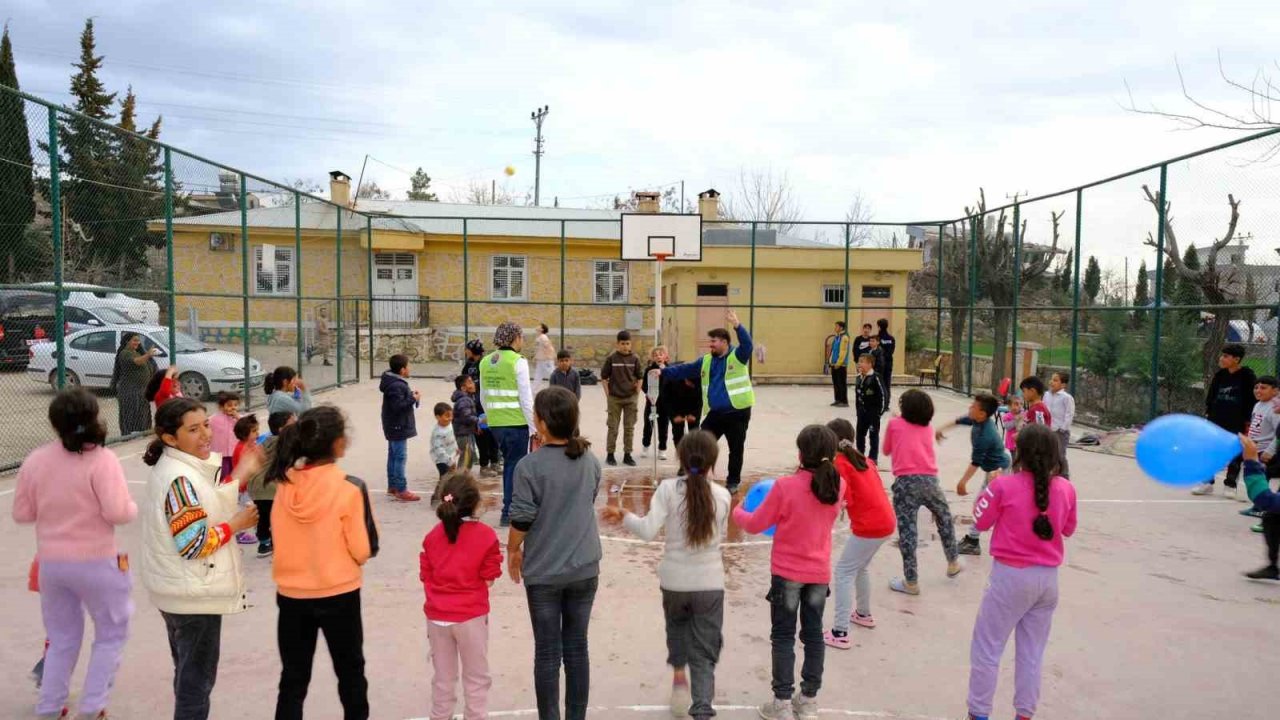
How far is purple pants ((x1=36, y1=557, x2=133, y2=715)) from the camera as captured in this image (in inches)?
147

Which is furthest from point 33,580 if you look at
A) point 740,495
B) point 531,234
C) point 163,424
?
point 531,234

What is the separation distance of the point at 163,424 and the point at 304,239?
664 inches

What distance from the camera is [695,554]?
156 inches

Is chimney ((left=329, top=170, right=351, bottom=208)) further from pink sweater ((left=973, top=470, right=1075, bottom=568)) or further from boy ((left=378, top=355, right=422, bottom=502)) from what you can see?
pink sweater ((left=973, top=470, right=1075, bottom=568))

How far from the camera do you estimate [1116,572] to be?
648 centimetres

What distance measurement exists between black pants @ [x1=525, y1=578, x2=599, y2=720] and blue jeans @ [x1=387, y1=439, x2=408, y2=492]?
16.2 feet

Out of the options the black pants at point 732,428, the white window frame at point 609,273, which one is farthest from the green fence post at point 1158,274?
the white window frame at point 609,273

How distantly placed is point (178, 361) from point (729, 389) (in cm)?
1028

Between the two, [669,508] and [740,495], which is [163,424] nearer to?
[669,508]

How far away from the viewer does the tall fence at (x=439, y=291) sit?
456 inches

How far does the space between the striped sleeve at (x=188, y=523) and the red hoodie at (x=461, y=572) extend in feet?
2.75

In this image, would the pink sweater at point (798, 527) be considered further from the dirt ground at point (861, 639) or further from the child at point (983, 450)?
the child at point (983, 450)

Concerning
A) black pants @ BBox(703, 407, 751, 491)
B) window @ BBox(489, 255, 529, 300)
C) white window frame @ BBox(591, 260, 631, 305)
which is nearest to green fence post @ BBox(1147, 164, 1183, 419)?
black pants @ BBox(703, 407, 751, 491)

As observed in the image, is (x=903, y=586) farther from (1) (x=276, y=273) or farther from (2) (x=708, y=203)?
(2) (x=708, y=203)
